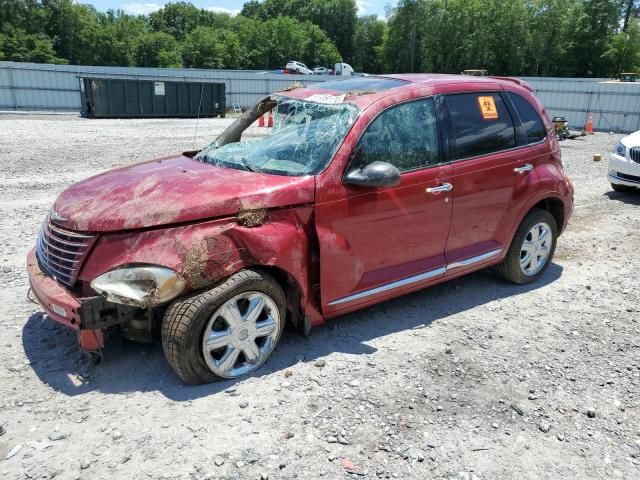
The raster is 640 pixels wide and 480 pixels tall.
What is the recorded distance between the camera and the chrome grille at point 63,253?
3.28 m

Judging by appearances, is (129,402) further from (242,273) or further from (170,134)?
(170,134)

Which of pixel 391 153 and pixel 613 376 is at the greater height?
pixel 391 153

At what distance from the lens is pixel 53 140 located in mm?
14516

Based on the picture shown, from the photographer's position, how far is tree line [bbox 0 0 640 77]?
56469mm

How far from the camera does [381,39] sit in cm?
9469

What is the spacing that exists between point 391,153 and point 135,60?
84793 millimetres

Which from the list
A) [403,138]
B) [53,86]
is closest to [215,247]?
[403,138]

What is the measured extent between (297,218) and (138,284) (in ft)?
3.51

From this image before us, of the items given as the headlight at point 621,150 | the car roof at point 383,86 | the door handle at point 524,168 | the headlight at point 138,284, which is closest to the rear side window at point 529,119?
the car roof at point 383,86

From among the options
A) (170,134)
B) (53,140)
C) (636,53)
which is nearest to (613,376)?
(53,140)

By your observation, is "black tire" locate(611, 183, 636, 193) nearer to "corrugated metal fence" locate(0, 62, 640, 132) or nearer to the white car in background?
the white car in background

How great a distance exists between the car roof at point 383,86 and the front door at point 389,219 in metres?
0.15

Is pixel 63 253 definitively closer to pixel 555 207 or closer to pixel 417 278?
pixel 417 278

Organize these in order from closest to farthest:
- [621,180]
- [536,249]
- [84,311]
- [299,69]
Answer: [84,311], [536,249], [621,180], [299,69]
